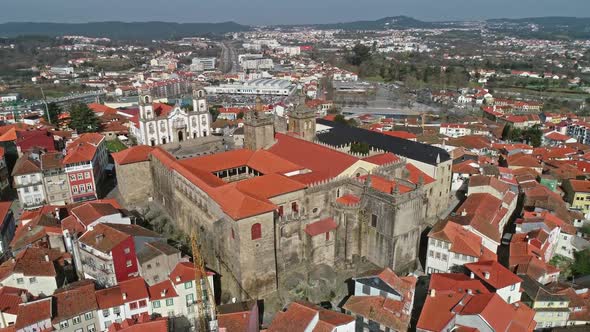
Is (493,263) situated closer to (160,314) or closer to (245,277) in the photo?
(245,277)

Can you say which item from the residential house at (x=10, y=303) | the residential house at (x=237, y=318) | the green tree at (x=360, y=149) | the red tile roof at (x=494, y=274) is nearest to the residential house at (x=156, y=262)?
the residential house at (x=237, y=318)

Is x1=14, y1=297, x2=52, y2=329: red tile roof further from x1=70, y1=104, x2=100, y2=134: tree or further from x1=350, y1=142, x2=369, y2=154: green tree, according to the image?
x1=70, y1=104, x2=100, y2=134: tree

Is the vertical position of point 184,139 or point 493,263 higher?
point 184,139

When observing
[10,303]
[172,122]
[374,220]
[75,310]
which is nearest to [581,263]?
[374,220]

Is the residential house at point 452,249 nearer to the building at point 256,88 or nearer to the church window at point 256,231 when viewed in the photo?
the church window at point 256,231

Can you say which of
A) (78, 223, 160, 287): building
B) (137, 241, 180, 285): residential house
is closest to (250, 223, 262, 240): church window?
(137, 241, 180, 285): residential house

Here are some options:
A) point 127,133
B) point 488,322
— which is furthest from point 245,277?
point 127,133
